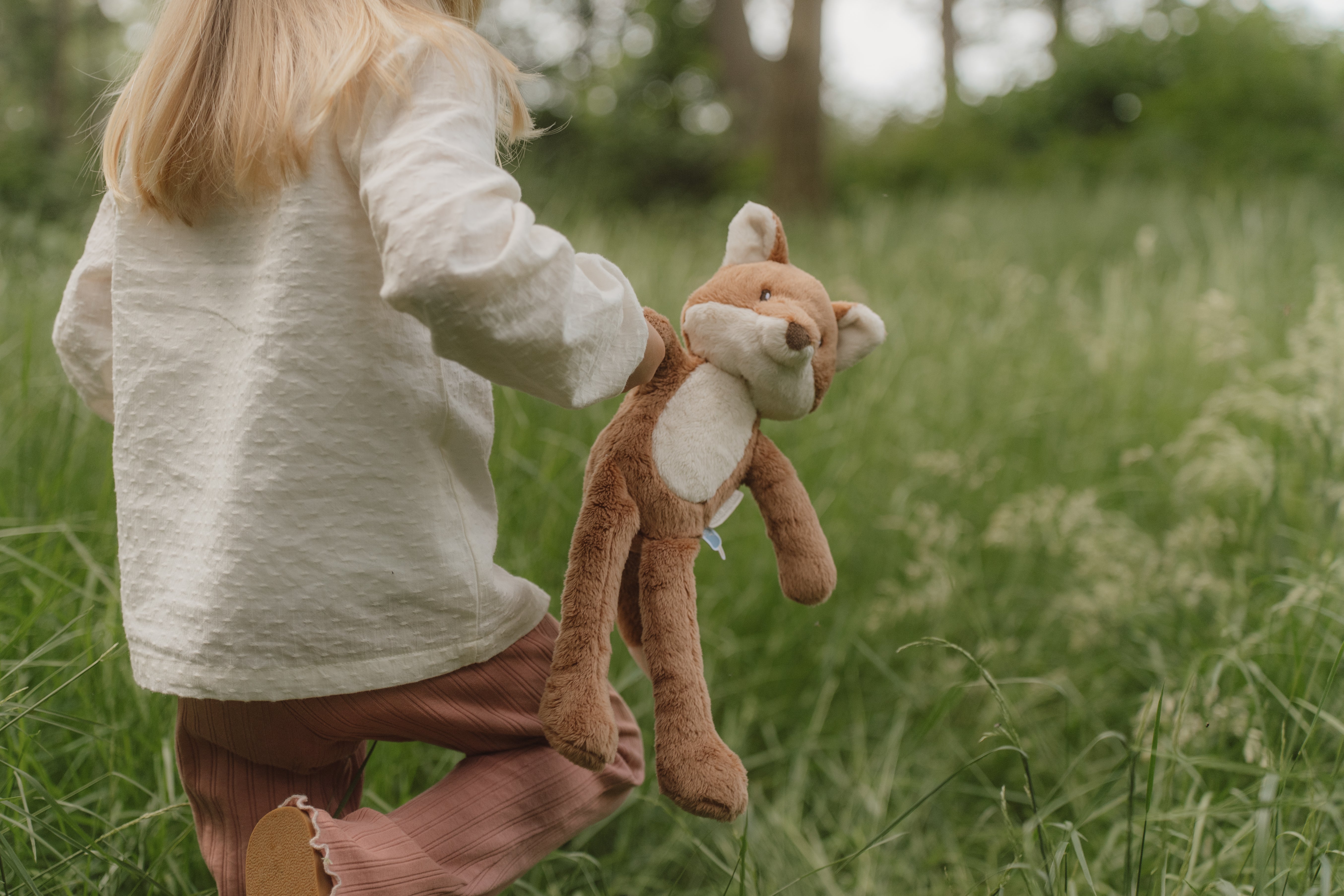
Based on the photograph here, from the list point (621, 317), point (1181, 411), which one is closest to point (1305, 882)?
point (621, 317)

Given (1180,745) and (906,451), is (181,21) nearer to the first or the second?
(1180,745)

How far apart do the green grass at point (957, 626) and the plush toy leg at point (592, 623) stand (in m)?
0.40

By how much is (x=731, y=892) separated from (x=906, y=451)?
1550mm

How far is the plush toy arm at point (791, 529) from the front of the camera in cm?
115

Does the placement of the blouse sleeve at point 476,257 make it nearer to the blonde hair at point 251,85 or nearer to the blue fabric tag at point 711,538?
the blonde hair at point 251,85

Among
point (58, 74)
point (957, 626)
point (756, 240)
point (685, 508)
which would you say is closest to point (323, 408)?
point (685, 508)

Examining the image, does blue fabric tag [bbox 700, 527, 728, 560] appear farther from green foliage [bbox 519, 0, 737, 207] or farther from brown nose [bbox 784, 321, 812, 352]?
green foliage [bbox 519, 0, 737, 207]

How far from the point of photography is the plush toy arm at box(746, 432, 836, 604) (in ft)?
3.78

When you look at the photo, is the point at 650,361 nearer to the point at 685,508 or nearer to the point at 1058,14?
the point at 685,508

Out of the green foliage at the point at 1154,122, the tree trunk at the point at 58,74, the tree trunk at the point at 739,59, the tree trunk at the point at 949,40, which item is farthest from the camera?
the tree trunk at the point at 949,40

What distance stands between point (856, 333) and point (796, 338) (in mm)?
172

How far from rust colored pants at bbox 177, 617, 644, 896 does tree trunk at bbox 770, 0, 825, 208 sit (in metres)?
4.79

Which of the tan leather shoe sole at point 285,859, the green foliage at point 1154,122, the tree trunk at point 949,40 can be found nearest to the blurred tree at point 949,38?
the tree trunk at point 949,40

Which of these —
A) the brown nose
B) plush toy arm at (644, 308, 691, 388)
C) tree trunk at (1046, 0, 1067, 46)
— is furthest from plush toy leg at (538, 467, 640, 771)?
tree trunk at (1046, 0, 1067, 46)
